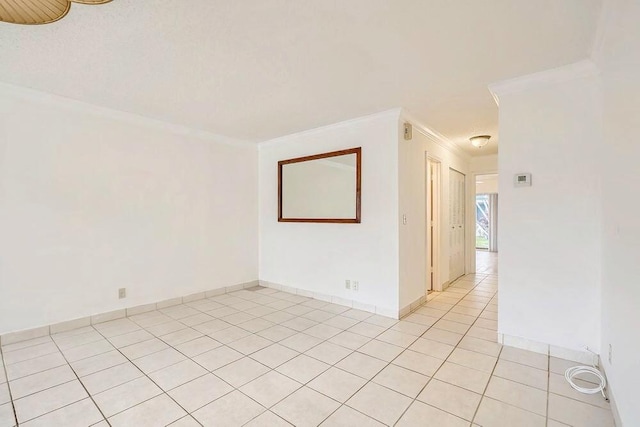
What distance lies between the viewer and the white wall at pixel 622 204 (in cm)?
137

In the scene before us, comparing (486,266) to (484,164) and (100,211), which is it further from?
(100,211)

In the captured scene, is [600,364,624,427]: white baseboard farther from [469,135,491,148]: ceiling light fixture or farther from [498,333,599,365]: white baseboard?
[469,135,491,148]: ceiling light fixture

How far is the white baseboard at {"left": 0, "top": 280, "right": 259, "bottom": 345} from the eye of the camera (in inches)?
109

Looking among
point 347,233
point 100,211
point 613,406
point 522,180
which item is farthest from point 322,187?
point 613,406

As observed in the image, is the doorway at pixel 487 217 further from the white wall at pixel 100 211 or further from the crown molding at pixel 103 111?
the crown molding at pixel 103 111

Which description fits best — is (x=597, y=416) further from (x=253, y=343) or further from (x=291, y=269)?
(x=291, y=269)

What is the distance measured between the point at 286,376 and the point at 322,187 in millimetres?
2514

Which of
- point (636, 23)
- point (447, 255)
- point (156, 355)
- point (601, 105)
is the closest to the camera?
point (636, 23)

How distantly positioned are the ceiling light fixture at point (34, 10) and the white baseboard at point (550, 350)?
148 inches

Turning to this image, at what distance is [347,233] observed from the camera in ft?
12.6

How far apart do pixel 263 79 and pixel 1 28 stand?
66.5 inches

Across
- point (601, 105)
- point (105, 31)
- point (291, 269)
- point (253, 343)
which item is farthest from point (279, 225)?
point (601, 105)

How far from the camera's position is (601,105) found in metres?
2.26

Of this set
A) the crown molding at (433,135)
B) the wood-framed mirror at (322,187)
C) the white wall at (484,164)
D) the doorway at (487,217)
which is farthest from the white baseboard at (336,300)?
the doorway at (487,217)
